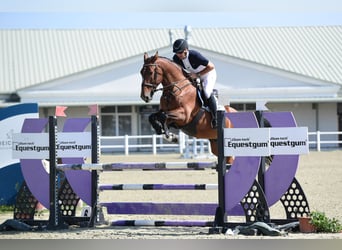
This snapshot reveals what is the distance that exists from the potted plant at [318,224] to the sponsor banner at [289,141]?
66 centimetres

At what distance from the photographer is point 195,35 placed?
3659cm

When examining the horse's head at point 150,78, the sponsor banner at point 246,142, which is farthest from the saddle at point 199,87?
the sponsor banner at point 246,142

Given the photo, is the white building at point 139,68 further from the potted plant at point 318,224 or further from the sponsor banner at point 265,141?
the potted plant at point 318,224

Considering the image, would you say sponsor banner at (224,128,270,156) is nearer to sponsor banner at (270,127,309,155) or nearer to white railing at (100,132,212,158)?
sponsor banner at (270,127,309,155)

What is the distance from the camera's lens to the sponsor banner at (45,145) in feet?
25.4

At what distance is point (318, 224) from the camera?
275 inches

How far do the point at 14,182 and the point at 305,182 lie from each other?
5.78 m

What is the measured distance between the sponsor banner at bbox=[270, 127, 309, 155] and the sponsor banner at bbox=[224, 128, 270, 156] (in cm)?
20

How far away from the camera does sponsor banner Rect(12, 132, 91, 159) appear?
774 cm

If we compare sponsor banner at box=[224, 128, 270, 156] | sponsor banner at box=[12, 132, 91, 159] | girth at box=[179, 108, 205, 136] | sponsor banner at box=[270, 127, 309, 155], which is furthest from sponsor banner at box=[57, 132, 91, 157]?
sponsor banner at box=[270, 127, 309, 155]

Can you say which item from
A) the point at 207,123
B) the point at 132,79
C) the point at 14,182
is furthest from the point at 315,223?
the point at 132,79

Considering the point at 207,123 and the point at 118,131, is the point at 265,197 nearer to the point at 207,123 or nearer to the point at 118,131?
the point at 207,123

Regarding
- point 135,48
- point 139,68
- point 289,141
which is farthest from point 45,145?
point 135,48

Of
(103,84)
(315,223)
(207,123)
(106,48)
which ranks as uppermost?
(106,48)
